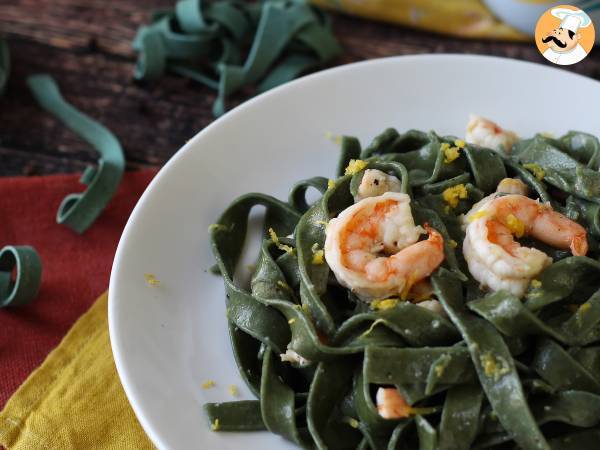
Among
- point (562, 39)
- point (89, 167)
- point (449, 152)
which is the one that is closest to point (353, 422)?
point (449, 152)

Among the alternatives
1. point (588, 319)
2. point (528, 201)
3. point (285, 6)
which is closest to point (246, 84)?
point (285, 6)

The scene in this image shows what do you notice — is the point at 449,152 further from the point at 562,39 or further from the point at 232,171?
the point at 232,171

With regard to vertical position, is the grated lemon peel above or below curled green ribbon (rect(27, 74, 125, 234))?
above

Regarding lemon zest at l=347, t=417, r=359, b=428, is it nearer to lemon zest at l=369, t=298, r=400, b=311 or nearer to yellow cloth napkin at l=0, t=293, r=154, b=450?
lemon zest at l=369, t=298, r=400, b=311

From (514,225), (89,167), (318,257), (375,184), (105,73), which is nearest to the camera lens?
(514,225)

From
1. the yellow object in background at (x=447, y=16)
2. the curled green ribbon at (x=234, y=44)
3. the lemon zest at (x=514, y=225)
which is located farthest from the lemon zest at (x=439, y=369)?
the yellow object in background at (x=447, y=16)

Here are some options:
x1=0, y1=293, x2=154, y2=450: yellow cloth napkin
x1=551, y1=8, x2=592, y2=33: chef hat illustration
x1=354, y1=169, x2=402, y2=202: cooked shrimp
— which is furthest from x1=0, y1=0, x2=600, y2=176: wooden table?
x1=354, y1=169, x2=402, y2=202: cooked shrimp
